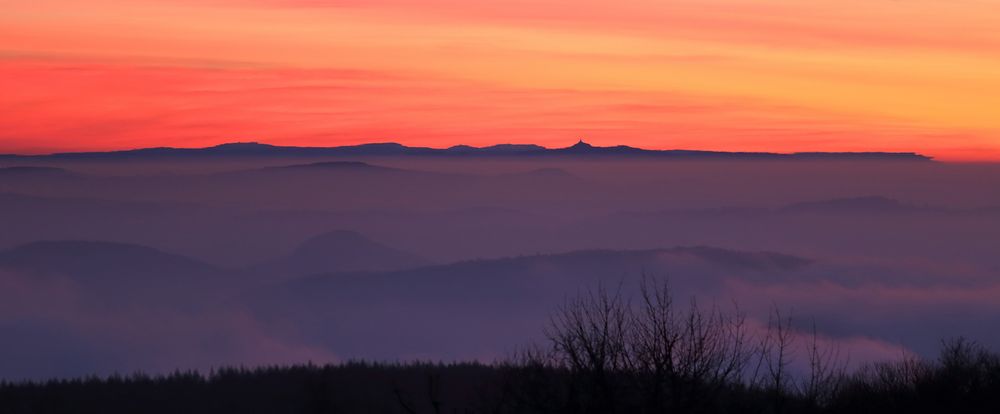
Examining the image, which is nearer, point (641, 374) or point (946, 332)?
point (641, 374)

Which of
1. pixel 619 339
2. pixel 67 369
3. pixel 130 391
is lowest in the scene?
pixel 67 369

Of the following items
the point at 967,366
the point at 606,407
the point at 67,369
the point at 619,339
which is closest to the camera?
the point at 606,407

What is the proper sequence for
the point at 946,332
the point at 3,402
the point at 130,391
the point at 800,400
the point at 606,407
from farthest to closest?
1. the point at 946,332
2. the point at 130,391
3. the point at 3,402
4. the point at 800,400
5. the point at 606,407

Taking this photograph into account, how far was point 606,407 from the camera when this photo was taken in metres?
17.0

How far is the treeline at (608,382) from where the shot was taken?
17438mm

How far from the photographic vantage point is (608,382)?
59.8ft

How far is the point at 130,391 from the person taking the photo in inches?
1396

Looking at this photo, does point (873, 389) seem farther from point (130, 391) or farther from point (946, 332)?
point (946, 332)

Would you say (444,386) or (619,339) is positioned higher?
(619,339)

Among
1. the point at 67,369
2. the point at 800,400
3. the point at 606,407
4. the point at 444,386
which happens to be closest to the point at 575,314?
the point at 606,407

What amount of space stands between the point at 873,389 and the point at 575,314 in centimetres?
759

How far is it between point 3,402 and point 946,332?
16929cm

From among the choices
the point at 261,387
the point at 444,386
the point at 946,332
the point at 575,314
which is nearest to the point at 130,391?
the point at 261,387

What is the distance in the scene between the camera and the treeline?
1744 centimetres
